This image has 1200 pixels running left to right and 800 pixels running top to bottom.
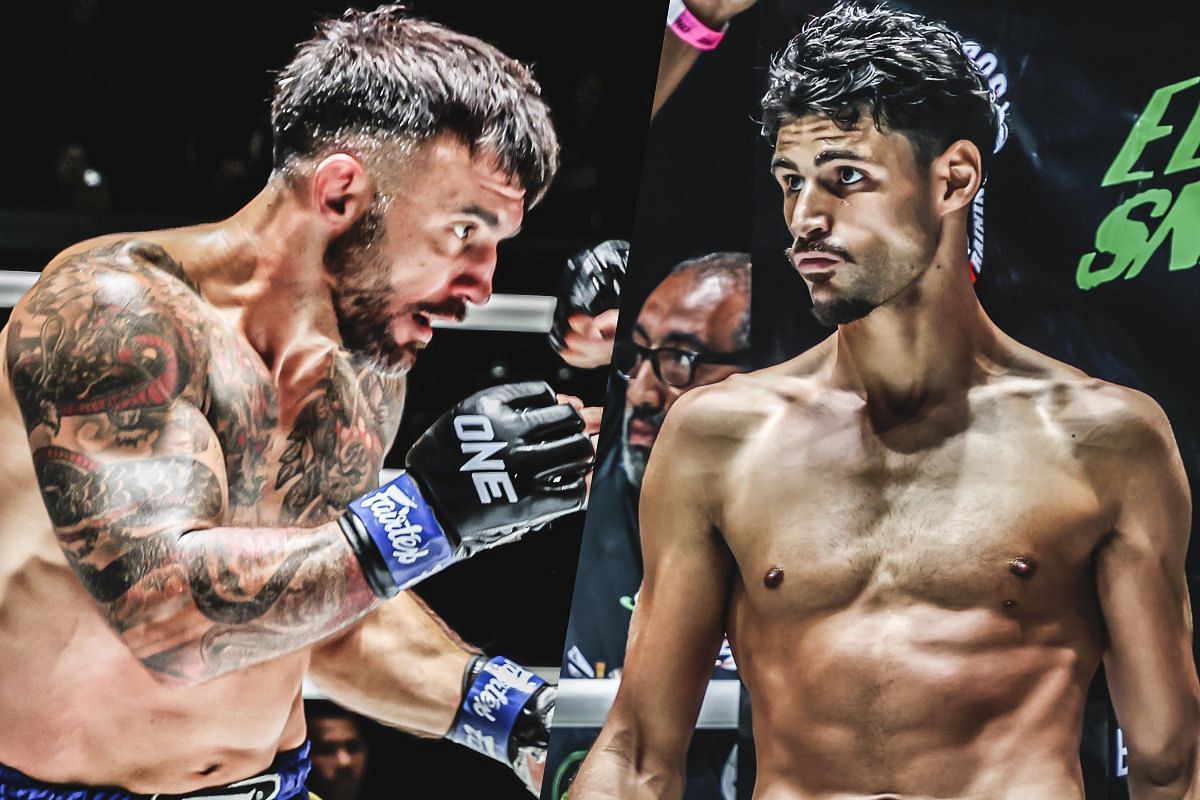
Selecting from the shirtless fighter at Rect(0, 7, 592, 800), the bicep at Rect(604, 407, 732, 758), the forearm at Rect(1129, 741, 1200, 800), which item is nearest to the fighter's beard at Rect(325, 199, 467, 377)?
the shirtless fighter at Rect(0, 7, 592, 800)

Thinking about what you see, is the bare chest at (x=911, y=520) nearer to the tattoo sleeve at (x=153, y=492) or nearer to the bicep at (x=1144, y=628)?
the bicep at (x=1144, y=628)

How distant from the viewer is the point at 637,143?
2605 millimetres

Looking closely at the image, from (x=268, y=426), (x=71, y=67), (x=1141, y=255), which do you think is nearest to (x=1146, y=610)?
(x=1141, y=255)

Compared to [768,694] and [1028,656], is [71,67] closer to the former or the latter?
[768,694]

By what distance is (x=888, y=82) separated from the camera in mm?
2330

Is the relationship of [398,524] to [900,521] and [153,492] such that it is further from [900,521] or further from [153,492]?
[900,521]

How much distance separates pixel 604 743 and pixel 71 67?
1681 mm

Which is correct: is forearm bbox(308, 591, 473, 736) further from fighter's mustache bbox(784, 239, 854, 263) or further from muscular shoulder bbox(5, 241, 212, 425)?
fighter's mustache bbox(784, 239, 854, 263)

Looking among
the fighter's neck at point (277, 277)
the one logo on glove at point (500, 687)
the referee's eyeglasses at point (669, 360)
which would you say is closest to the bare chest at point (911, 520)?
the referee's eyeglasses at point (669, 360)

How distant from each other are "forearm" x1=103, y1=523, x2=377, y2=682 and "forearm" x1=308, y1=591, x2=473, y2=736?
6.0 inches

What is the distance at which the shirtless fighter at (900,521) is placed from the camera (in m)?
2.18

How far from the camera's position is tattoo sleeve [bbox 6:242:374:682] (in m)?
2.29

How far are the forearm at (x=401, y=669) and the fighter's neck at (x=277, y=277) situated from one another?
545 millimetres

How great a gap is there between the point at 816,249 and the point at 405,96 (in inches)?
34.7
